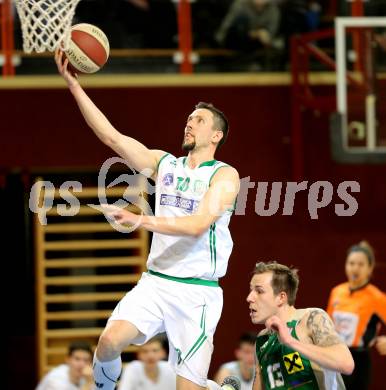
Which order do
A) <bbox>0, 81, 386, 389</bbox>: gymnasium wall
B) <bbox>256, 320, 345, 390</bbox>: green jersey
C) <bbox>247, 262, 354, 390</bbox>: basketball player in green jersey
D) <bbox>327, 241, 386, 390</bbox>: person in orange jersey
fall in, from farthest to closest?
1. <bbox>0, 81, 386, 389</bbox>: gymnasium wall
2. <bbox>327, 241, 386, 390</bbox>: person in orange jersey
3. <bbox>256, 320, 345, 390</bbox>: green jersey
4. <bbox>247, 262, 354, 390</bbox>: basketball player in green jersey

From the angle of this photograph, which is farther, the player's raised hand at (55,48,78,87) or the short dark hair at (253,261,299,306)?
the player's raised hand at (55,48,78,87)

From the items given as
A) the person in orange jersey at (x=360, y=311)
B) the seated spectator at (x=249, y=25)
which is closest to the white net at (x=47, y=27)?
the person in orange jersey at (x=360, y=311)

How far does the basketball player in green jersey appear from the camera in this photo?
21.9 ft

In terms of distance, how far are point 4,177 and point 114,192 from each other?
4.40ft

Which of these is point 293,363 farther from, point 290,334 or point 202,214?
point 202,214

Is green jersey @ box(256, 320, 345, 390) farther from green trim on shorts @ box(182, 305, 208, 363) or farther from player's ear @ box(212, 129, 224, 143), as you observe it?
player's ear @ box(212, 129, 224, 143)

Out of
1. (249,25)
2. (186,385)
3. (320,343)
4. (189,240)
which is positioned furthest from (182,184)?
(249,25)

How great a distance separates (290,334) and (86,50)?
248cm

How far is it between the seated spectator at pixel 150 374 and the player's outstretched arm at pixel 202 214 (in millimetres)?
3678

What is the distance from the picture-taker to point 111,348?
24.5 feet

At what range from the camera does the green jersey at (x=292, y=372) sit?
22.3ft

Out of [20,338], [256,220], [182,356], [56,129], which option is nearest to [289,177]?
[256,220]

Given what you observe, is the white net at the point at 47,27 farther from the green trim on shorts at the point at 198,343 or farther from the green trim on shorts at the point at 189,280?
the green trim on shorts at the point at 198,343

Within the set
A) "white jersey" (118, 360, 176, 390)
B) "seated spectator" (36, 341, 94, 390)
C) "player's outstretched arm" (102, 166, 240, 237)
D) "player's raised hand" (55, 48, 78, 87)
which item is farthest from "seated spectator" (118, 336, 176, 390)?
"player's raised hand" (55, 48, 78, 87)
